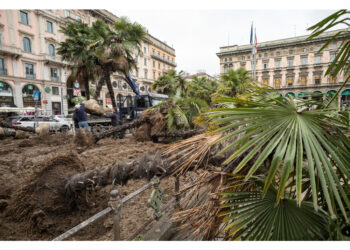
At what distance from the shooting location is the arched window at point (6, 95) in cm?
2172

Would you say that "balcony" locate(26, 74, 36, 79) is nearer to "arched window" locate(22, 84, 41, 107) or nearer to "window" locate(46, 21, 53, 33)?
"arched window" locate(22, 84, 41, 107)

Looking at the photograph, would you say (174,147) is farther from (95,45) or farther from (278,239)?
(95,45)

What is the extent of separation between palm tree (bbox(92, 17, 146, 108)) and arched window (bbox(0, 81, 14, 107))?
1822 cm

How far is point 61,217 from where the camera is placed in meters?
2.58

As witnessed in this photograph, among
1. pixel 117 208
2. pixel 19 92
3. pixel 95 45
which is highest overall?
pixel 95 45

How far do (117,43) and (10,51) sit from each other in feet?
64.7

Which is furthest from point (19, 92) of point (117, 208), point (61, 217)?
point (117, 208)

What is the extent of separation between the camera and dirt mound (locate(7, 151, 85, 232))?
7.89 ft

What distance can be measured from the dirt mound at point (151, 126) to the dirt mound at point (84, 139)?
5.59ft

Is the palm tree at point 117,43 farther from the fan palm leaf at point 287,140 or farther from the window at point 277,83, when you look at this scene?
the window at point 277,83

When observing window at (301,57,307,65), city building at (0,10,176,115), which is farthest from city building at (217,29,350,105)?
city building at (0,10,176,115)

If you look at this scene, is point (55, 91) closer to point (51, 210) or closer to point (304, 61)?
point (51, 210)

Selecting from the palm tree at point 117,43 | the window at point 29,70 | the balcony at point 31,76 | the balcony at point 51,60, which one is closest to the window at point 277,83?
the palm tree at point 117,43

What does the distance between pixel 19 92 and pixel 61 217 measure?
28.7m
